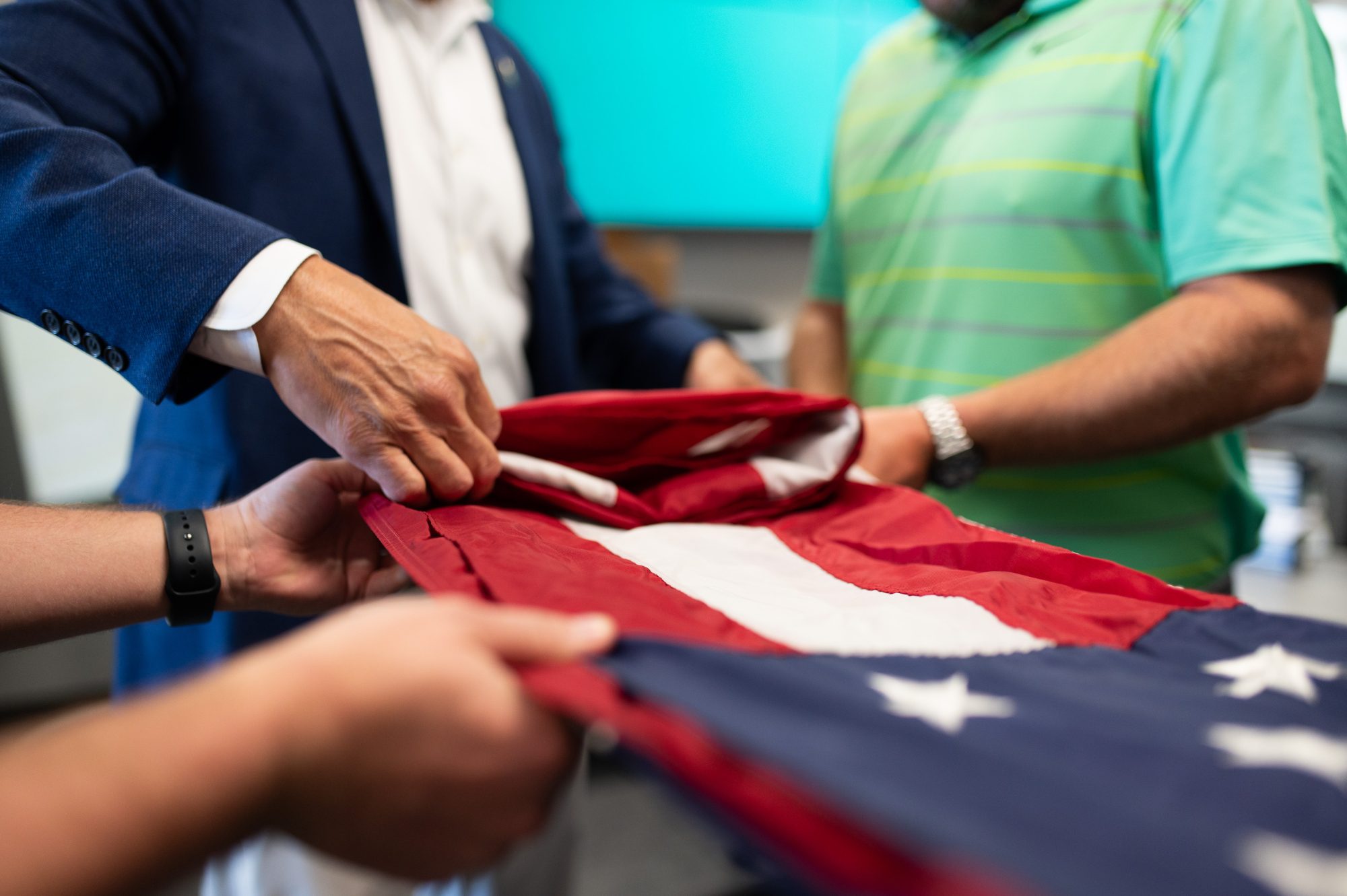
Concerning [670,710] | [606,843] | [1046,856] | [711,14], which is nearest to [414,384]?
[670,710]

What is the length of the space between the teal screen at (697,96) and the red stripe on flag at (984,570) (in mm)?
1713

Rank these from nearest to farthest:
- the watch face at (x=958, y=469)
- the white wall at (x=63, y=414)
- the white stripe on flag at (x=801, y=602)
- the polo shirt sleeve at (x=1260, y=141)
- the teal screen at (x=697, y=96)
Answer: the white stripe on flag at (x=801, y=602)
the polo shirt sleeve at (x=1260, y=141)
the watch face at (x=958, y=469)
the white wall at (x=63, y=414)
the teal screen at (x=697, y=96)

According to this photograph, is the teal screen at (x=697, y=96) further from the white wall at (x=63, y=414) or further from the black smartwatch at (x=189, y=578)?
the black smartwatch at (x=189, y=578)

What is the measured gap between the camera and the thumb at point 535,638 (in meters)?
0.33

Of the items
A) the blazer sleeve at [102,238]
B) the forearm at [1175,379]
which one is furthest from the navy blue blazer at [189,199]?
the forearm at [1175,379]

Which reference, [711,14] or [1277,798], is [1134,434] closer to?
[1277,798]

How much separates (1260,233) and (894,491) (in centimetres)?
45

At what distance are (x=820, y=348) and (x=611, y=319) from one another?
34cm

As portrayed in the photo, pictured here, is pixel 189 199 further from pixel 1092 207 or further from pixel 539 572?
pixel 1092 207

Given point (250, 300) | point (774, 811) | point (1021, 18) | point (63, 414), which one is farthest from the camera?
point (63, 414)

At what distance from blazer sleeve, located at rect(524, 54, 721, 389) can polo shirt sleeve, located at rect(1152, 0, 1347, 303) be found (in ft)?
1.95

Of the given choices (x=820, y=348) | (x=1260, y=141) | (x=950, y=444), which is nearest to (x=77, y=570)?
(x=950, y=444)

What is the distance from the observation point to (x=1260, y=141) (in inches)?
30.9

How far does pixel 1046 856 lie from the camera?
0.24m
